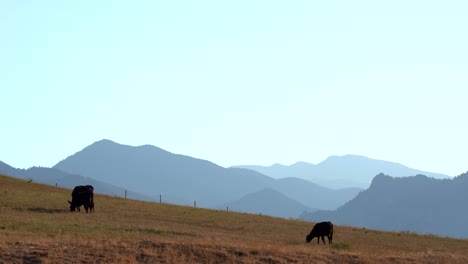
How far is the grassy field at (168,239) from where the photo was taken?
28078 mm

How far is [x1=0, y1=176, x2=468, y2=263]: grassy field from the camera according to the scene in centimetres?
2808

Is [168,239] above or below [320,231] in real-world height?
below

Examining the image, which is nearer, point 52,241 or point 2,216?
point 52,241

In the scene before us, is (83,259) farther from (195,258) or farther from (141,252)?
(195,258)

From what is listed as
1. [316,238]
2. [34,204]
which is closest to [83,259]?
[316,238]

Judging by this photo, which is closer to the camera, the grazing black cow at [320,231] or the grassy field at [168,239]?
the grassy field at [168,239]

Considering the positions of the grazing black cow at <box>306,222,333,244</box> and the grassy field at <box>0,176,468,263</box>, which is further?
the grazing black cow at <box>306,222,333,244</box>

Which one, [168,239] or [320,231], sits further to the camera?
[320,231]

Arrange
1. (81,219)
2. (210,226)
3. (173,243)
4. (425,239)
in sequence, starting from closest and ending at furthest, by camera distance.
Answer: (173,243) → (81,219) → (210,226) → (425,239)

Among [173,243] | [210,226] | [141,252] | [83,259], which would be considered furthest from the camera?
[210,226]

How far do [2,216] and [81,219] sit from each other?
5.57 meters

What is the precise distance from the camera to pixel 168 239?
109 ft

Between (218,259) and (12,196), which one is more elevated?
(12,196)

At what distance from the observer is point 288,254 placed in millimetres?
30984
